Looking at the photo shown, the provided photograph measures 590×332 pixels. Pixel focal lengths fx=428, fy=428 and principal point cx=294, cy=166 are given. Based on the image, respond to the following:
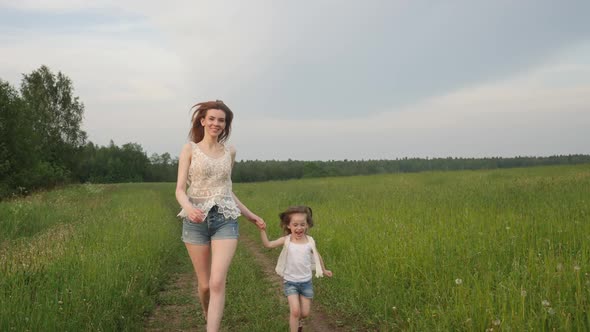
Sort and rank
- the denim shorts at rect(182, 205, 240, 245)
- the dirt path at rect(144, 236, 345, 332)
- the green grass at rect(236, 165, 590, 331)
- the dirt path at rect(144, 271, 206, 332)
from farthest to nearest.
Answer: the dirt path at rect(144, 271, 206, 332) < the dirt path at rect(144, 236, 345, 332) < the denim shorts at rect(182, 205, 240, 245) < the green grass at rect(236, 165, 590, 331)

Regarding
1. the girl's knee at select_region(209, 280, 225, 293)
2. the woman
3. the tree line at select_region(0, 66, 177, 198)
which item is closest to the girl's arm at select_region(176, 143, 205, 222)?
the woman

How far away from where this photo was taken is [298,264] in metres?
4.83

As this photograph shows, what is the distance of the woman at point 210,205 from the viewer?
172 inches

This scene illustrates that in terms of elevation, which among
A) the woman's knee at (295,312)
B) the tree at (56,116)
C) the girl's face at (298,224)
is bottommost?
the woman's knee at (295,312)

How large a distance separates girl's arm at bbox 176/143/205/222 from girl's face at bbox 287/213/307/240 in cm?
107

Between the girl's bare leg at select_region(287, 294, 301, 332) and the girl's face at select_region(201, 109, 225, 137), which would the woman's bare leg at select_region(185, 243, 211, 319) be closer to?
the girl's bare leg at select_region(287, 294, 301, 332)

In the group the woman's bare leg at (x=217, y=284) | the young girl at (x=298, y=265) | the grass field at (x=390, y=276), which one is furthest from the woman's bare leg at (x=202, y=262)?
the grass field at (x=390, y=276)

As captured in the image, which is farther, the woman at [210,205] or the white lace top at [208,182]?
the white lace top at [208,182]

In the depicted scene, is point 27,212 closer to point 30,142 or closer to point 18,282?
point 18,282

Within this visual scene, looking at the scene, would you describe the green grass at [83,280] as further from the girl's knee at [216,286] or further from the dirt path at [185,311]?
the girl's knee at [216,286]

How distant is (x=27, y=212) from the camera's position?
44.2 ft

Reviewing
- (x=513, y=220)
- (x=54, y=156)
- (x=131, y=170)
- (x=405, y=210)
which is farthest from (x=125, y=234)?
(x=131, y=170)

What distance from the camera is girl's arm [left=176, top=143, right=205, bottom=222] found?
14.0 feet

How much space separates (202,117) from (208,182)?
773 millimetres
